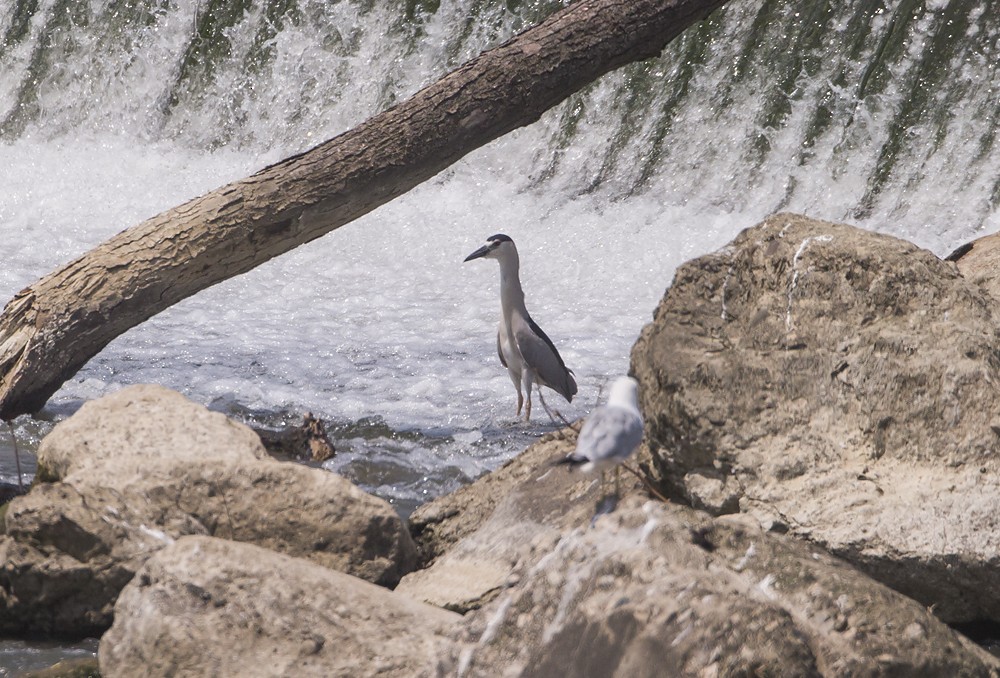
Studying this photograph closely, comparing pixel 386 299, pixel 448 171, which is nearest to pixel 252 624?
pixel 386 299

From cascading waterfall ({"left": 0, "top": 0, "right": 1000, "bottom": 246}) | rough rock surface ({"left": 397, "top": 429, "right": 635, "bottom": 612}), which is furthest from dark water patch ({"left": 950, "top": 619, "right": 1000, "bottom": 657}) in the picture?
cascading waterfall ({"left": 0, "top": 0, "right": 1000, "bottom": 246})

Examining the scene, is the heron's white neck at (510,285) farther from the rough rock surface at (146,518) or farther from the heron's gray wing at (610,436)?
the heron's gray wing at (610,436)

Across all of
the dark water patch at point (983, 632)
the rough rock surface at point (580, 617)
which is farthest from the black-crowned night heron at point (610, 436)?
the dark water patch at point (983, 632)

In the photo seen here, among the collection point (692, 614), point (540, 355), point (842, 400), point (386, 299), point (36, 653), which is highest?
point (842, 400)

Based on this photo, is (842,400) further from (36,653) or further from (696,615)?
(36,653)

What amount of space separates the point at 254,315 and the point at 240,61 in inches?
150

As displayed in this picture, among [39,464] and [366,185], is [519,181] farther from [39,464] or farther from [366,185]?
[39,464]

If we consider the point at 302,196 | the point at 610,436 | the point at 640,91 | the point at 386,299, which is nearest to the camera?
the point at 610,436

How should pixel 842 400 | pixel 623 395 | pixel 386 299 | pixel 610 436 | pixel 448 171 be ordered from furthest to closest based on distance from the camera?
pixel 448 171 < pixel 386 299 < pixel 842 400 < pixel 623 395 < pixel 610 436

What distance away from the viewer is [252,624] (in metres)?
2.97

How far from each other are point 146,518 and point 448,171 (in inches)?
291

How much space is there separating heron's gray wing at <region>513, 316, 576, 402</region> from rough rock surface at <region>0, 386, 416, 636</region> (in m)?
2.58

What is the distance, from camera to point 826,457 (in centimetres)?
366

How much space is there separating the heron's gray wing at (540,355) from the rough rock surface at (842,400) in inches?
92.0
